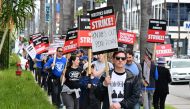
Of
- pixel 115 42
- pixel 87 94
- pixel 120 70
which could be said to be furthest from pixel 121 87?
pixel 87 94

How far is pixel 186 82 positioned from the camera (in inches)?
1342

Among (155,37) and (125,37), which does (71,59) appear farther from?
(125,37)

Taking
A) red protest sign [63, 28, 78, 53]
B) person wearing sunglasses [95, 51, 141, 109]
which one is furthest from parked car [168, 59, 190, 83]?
person wearing sunglasses [95, 51, 141, 109]

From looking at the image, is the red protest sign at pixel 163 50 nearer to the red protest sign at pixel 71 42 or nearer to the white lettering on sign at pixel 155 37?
the white lettering on sign at pixel 155 37

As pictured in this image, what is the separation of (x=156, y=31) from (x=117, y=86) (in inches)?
316

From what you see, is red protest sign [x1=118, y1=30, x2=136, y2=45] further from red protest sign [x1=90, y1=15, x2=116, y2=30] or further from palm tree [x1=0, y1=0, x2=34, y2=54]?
red protest sign [x1=90, y1=15, x2=116, y2=30]

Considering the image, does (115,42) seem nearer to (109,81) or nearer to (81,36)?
(109,81)

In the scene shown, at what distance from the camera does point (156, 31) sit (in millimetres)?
16375

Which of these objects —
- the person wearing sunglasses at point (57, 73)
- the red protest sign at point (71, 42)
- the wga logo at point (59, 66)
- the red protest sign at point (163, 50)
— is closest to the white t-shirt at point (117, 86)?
the red protest sign at point (71, 42)

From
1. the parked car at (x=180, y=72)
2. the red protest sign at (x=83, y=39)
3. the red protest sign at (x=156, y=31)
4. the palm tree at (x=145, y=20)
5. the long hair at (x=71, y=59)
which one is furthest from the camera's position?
the parked car at (x=180, y=72)

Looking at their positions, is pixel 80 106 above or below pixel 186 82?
above

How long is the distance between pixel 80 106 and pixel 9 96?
274 cm

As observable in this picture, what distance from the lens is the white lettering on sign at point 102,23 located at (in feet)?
29.9

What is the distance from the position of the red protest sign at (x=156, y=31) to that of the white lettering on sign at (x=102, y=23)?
267 inches
